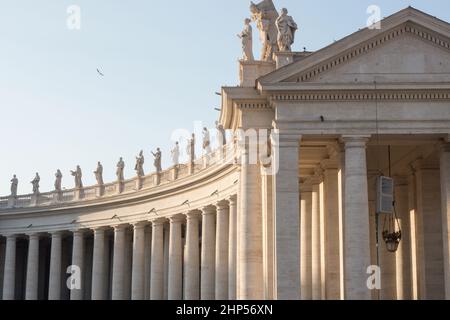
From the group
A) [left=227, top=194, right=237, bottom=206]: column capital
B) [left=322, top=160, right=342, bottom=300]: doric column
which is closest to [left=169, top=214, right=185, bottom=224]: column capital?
[left=227, top=194, right=237, bottom=206]: column capital

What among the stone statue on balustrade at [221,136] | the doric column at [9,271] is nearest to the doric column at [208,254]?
the stone statue on balustrade at [221,136]

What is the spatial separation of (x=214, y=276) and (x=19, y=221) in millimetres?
43368

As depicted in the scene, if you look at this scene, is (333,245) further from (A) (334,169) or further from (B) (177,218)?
(B) (177,218)

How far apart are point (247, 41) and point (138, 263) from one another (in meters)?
48.8

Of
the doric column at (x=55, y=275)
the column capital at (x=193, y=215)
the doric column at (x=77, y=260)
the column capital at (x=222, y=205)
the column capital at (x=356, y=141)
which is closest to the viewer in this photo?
the column capital at (x=356, y=141)

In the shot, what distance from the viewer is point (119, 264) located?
12112cm

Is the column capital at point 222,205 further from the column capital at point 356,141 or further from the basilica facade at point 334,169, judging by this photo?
the column capital at point 356,141

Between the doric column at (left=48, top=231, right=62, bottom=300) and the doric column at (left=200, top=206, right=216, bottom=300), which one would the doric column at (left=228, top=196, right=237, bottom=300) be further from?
the doric column at (left=48, top=231, right=62, bottom=300)

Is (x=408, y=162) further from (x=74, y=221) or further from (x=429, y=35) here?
(x=74, y=221)

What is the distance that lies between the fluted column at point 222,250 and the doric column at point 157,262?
1768 cm

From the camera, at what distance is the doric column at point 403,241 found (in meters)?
84.0
